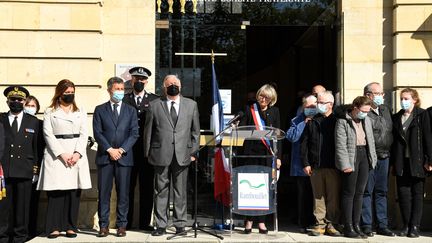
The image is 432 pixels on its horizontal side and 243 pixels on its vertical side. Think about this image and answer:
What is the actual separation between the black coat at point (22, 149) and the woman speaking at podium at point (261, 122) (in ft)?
9.86

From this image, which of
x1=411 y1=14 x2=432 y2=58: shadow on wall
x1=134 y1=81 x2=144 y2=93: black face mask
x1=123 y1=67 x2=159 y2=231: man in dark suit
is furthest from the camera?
x1=411 y1=14 x2=432 y2=58: shadow on wall

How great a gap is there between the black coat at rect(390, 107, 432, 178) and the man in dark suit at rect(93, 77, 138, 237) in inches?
150

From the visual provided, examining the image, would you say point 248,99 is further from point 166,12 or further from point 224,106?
point 166,12

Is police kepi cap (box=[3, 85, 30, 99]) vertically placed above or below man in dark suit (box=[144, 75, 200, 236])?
above

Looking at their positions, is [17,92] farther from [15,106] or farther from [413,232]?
[413,232]

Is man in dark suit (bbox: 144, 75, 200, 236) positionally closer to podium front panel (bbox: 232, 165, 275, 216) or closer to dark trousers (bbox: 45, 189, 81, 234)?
podium front panel (bbox: 232, 165, 275, 216)

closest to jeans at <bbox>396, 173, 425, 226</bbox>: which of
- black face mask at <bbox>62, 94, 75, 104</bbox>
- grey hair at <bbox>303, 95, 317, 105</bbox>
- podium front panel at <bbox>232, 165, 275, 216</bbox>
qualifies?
grey hair at <bbox>303, 95, 317, 105</bbox>

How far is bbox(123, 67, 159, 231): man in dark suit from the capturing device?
29.8 feet

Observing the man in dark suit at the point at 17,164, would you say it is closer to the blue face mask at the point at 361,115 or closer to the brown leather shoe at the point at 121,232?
the brown leather shoe at the point at 121,232

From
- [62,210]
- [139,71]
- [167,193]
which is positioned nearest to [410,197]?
[167,193]

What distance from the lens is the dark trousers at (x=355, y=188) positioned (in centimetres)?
849

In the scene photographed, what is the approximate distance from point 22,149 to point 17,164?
23 cm

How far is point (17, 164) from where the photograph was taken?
855 cm

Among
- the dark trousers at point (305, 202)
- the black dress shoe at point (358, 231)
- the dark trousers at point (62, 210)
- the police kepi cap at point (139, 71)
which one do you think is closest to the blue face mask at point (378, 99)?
the dark trousers at point (305, 202)
